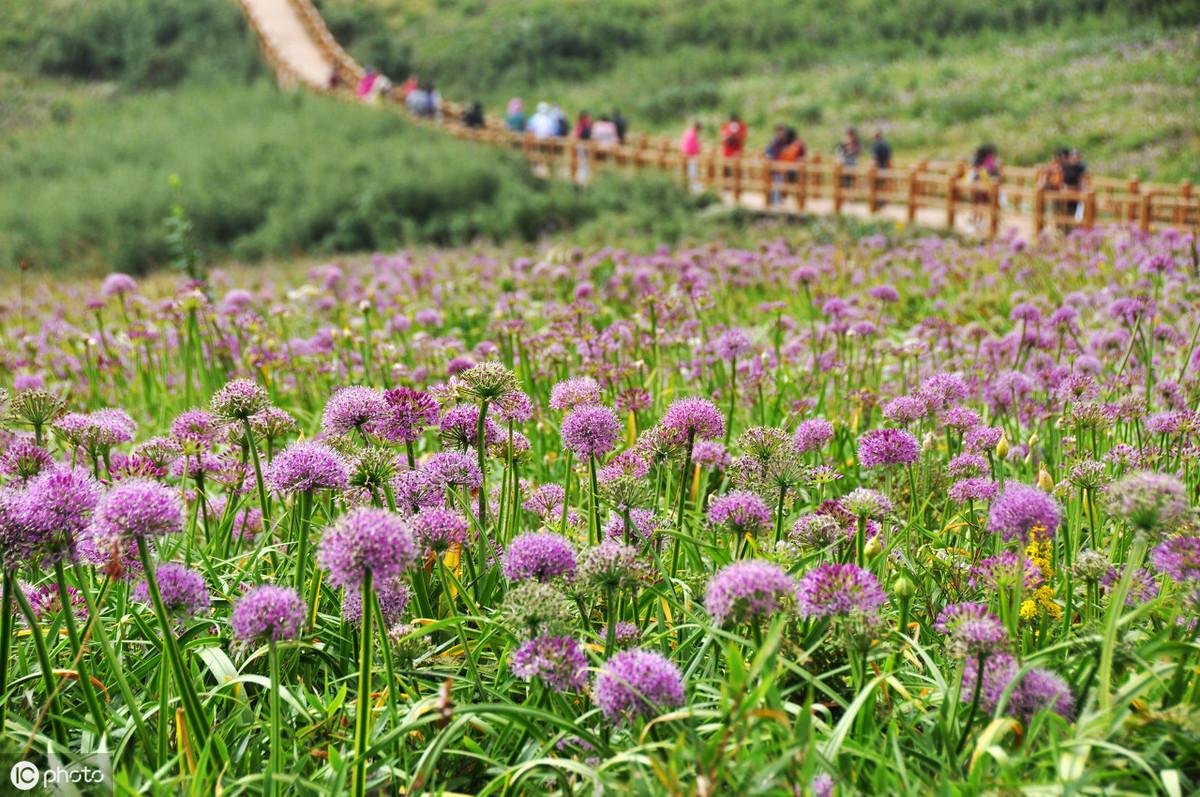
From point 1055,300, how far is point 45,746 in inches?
303

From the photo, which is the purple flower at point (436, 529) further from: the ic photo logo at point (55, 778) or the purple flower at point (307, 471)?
the ic photo logo at point (55, 778)

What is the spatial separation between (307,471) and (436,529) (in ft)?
1.06

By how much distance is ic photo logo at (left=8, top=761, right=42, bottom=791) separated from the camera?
76.4 inches

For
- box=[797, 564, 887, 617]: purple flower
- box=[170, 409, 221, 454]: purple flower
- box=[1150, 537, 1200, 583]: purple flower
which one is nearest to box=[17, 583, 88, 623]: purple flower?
box=[170, 409, 221, 454]: purple flower

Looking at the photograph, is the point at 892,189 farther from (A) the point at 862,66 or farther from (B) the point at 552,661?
(A) the point at 862,66

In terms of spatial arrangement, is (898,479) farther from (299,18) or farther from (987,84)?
(299,18)

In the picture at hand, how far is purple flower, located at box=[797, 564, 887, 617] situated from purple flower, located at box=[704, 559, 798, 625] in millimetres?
102

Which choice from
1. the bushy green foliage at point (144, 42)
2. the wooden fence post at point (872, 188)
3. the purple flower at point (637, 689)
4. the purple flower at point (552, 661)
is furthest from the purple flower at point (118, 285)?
the bushy green foliage at point (144, 42)

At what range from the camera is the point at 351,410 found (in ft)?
8.75

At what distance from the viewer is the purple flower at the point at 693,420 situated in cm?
269

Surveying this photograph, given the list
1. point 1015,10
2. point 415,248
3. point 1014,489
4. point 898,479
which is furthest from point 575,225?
A: point 1015,10

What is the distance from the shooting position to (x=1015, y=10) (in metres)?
36.9

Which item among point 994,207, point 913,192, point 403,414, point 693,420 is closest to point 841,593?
point 693,420

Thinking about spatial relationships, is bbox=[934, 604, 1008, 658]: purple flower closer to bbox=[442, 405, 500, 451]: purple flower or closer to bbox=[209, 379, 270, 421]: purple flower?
bbox=[442, 405, 500, 451]: purple flower
